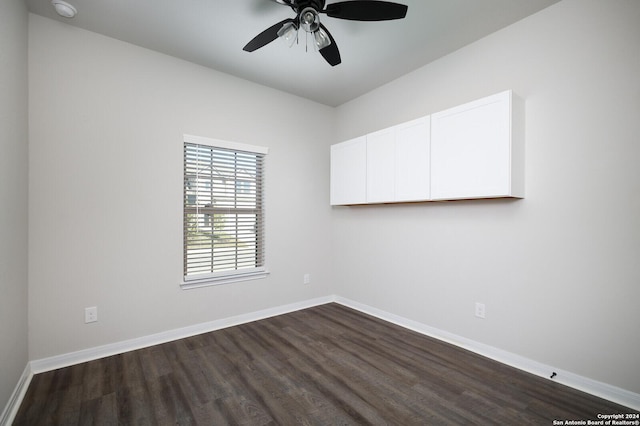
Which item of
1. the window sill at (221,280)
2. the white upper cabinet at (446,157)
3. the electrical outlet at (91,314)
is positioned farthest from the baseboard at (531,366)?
the electrical outlet at (91,314)

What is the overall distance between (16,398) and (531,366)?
12.1 ft

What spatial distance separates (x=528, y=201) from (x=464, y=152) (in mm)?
638

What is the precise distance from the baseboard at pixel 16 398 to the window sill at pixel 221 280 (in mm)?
1222

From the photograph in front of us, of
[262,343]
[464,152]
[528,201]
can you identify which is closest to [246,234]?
[262,343]

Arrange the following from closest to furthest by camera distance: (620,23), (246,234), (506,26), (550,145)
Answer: (620,23) → (550,145) → (506,26) → (246,234)

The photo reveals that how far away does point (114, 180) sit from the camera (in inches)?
106

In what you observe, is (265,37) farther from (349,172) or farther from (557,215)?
(557,215)

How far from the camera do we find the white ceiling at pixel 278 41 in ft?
7.43

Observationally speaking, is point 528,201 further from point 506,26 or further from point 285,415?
point 285,415

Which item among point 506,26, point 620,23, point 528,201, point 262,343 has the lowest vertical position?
point 262,343

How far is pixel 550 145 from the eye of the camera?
2277 millimetres

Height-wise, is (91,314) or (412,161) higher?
(412,161)

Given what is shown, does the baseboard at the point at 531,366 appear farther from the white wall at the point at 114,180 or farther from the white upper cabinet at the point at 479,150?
the white wall at the point at 114,180

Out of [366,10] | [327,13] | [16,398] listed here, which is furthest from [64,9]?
[16,398]
